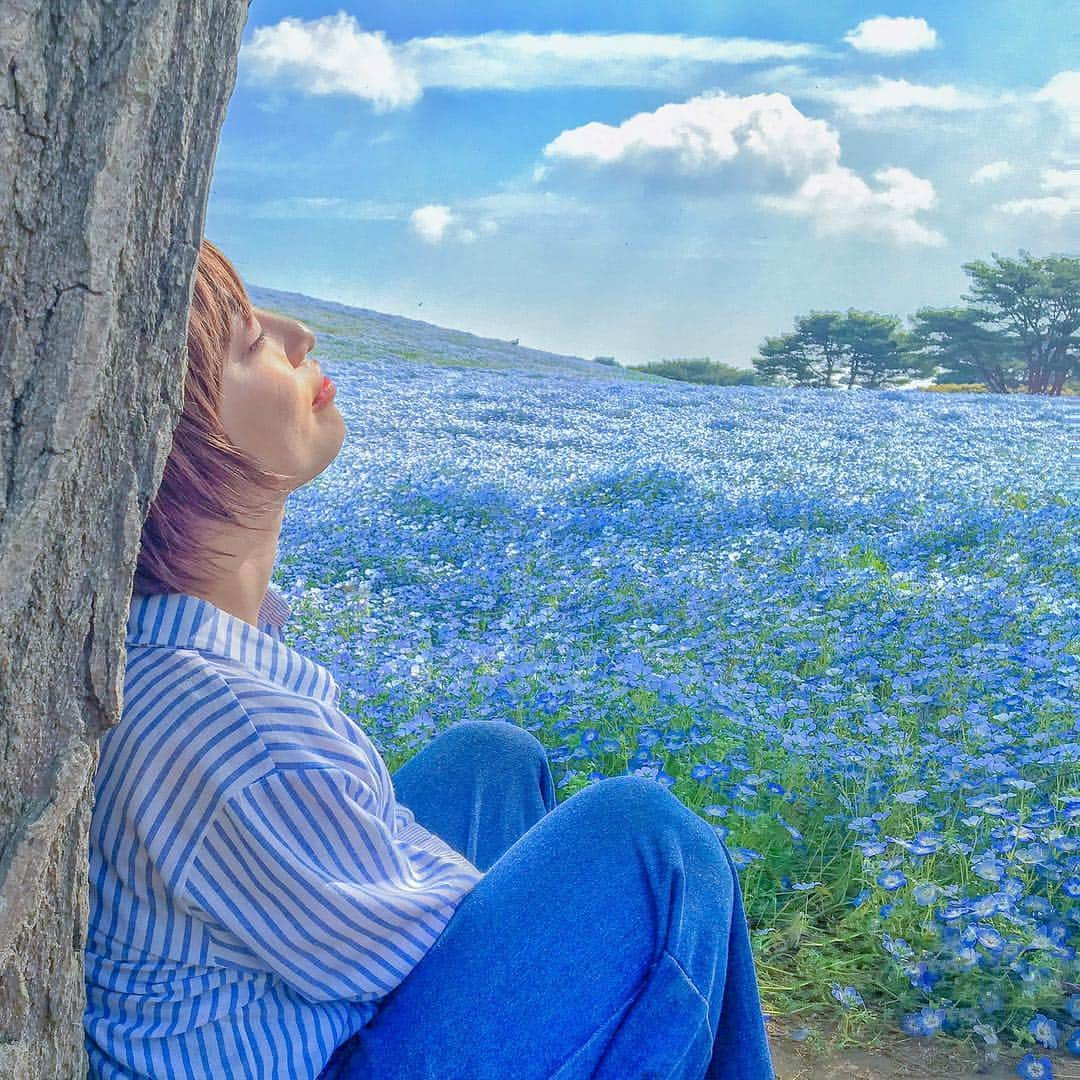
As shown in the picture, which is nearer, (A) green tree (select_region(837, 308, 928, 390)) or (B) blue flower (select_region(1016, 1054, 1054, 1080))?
(B) blue flower (select_region(1016, 1054, 1054, 1080))

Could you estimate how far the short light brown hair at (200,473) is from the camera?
41.0 inches

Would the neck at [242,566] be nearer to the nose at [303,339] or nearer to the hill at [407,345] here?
the nose at [303,339]

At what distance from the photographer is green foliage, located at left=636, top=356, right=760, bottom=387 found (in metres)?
6.75

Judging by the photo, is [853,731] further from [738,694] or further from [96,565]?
[96,565]

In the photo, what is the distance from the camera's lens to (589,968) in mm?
958

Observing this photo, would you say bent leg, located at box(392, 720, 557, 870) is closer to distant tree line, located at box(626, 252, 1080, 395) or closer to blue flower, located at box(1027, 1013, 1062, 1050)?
blue flower, located at box(1027, 1013, 1062, 1050)

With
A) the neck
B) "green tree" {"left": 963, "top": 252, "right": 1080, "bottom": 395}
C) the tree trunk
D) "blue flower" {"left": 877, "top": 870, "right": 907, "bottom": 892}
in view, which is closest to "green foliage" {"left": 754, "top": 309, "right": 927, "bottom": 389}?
"green tree" {"left": 963, "top": 252, "right": 1080, "bottom": 395}

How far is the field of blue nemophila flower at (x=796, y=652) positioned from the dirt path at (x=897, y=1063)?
0.10 feet

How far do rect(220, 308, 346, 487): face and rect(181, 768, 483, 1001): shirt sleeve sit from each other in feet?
1.19

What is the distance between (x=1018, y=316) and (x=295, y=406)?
15.3ft

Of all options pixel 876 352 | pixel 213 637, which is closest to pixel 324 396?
pixel 213 637

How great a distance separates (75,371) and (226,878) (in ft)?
1.40

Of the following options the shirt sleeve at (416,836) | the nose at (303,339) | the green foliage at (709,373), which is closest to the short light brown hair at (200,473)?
the nose at (303,339)

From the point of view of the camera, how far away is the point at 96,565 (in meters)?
0.75
